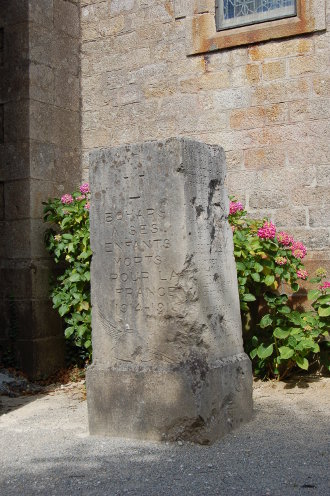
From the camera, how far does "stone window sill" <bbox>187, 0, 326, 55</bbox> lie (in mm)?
5863

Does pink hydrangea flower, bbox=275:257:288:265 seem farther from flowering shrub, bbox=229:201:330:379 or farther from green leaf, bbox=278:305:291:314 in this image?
green leaf, bbox=278:305:291:314

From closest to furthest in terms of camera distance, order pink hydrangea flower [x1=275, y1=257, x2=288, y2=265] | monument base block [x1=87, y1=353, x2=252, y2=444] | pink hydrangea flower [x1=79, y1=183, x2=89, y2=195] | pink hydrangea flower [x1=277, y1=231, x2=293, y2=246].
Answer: monument base block [x1=87, y1=353, x2=252, y2=444] → pink hydrangea flower [x1=275, y1=257, x2=288, y2=265] → pink hydrangea flower [x1=277, y1=231, x2=293, y2=246] → pink hydrangea flower [x1=79, y1=183, x2=89, y2=195]

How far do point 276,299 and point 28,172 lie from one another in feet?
7.76

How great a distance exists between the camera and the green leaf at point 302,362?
5375mm

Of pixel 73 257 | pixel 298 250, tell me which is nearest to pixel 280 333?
pixel 298 250

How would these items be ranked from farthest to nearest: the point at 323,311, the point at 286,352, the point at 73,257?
1. the point at 73,257
2. the point at 323,311
3. the point at 286,352

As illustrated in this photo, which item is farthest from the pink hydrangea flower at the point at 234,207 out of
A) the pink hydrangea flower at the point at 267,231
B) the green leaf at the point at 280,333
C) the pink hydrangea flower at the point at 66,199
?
the pink hydrangea flower at the point at 66,199

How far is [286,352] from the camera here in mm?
5371

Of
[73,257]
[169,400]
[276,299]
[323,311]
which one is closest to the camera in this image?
[169,400]

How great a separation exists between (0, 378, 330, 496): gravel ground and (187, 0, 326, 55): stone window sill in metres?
→ 2.96

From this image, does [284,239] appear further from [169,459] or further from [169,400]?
[169,459]

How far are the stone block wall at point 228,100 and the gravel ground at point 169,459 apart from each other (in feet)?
6.05

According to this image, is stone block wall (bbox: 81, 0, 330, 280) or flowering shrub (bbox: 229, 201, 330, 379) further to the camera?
stone block wall (bbox: 81, 0, 330, 280)

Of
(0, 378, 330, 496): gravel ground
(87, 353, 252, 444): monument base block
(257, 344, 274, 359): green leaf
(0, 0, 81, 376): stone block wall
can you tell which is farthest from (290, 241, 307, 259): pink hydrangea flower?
(0, 0, 81, 376): stone block wall
